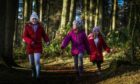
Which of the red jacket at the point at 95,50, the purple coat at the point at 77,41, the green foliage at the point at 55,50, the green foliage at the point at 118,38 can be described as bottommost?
the green foliage at the point at 55,50

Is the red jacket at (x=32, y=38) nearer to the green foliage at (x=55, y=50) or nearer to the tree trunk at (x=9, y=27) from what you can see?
the tree trunk at (x=9, y=27)

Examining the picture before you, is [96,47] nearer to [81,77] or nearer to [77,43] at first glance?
[77,43]

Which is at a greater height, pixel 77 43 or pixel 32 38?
pixel 32 38

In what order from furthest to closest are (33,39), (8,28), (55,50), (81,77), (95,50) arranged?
(55,50) < (8,28) < (95,50) < (81,77) < (33,39)

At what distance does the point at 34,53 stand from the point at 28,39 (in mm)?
478

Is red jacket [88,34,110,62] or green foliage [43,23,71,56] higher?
red jacket [88,34,110,62]

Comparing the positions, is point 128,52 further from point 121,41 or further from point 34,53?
point 34,53

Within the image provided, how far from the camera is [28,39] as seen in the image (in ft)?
44.2

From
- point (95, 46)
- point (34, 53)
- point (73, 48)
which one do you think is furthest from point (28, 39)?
point (95, 46)

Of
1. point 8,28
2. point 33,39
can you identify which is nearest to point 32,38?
point 33,39

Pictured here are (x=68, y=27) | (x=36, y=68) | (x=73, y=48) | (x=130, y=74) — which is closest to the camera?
(x=130, y=74)

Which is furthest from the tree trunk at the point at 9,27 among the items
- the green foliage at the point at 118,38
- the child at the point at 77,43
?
the green foliage at the point at 118,38

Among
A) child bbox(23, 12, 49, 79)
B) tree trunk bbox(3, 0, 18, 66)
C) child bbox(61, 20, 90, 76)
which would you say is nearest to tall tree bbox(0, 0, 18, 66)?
tree trunk bbox(3, 0, 18, 66)

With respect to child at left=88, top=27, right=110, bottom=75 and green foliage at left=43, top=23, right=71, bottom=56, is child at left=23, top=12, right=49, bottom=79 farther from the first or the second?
green foliage at left=43, top=23, right=71, bottom=56
